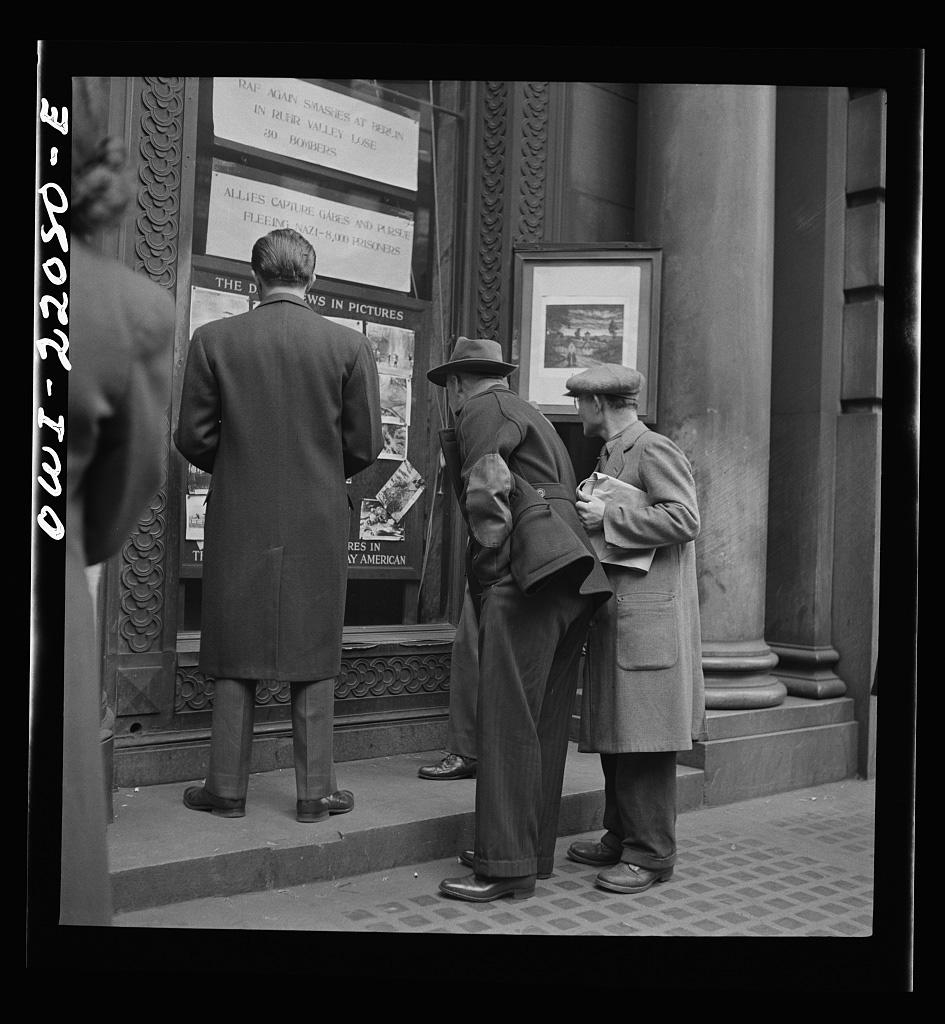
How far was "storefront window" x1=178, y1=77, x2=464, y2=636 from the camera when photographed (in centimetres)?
546

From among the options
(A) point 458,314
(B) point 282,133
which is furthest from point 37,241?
(A) point 458,314

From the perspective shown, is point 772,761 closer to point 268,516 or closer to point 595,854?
point 595,854

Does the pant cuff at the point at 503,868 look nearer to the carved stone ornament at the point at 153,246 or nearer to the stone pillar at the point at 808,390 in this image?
the carved stone ornament at the point at 153,246

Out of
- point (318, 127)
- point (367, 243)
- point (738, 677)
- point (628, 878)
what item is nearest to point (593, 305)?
point (367, 243)

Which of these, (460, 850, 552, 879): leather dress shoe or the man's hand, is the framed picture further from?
(460, 850, 552, 879): leather dress shoe

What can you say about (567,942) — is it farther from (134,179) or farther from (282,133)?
(282,133)

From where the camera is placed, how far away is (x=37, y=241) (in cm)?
301

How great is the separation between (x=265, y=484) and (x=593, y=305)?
245 centimetres

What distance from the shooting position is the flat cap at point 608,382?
4512 millimetres

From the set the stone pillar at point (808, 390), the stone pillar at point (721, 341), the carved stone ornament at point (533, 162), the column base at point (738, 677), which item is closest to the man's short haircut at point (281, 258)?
the carved stone ornament at point (533, 162)

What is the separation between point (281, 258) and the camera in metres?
4.46

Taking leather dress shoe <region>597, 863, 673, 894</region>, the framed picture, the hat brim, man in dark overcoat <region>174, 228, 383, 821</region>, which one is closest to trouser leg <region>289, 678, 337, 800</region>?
man in dark overcoat <region>174, 228, 383, 821</region>

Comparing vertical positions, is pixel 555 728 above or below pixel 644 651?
below

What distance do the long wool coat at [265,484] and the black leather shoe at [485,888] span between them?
896 mm
